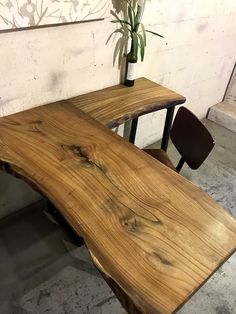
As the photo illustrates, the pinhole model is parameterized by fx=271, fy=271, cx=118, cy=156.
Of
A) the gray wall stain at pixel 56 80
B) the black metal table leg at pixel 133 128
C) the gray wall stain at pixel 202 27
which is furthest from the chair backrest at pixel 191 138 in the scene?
the gray wall stain at pixel 202 27

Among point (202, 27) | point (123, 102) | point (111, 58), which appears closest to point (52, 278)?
point (123, 102)

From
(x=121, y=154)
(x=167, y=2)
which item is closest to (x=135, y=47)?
(x=167, y=2)

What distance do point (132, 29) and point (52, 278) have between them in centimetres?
151

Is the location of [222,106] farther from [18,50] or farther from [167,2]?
[18,50]

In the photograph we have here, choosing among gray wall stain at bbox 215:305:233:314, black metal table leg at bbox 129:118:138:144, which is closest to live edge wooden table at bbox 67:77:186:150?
black metal table leg at bbox 129:118:138:144

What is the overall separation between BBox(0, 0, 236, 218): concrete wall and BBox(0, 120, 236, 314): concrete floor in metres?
0.20

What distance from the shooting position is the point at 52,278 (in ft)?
4.95

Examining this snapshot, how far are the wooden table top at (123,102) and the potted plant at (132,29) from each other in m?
0.13

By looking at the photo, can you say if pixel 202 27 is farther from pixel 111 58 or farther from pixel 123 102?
pixel 123 102

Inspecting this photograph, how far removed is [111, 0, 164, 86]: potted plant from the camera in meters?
1.56

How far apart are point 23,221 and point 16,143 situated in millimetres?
794

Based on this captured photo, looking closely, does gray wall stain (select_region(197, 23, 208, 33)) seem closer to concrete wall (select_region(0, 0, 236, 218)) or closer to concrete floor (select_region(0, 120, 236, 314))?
concrete wall (select_region(0, 0, 236, 218))

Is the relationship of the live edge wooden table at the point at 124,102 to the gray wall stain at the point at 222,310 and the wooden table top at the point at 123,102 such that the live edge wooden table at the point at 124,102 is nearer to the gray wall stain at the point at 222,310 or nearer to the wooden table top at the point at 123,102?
the wooden table top at the point at 123,102

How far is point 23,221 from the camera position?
1783mm
